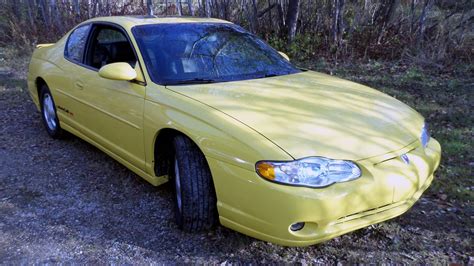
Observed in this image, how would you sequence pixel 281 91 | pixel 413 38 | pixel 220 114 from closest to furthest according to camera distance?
pixel 220 114 < pixel 281 91 < pixel 413 38

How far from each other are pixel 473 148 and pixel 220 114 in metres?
3.09

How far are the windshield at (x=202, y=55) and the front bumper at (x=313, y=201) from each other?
3.29ft

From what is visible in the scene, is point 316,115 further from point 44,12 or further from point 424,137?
point 44,12

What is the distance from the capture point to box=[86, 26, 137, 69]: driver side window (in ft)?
12.5

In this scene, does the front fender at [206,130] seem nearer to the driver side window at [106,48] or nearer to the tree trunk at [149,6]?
the driver side window at [106,48]

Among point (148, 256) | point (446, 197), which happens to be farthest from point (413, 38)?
point (148, 256)

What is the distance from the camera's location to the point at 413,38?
28.3 feet

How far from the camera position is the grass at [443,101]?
12.4 ft

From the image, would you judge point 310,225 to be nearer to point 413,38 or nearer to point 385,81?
point 385,81

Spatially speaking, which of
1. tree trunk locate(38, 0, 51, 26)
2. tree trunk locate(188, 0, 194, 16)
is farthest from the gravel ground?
tree trunk locate(38, 0, 51, 26)

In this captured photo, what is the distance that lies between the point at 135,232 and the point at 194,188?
64 cm

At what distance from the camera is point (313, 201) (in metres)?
2.31

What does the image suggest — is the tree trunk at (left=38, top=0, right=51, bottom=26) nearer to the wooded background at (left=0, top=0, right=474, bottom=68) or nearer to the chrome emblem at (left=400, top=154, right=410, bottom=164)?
the wooded background at (left=0, top=0, right=474, bottom=68)

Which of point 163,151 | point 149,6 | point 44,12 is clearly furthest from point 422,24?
point 44,12
